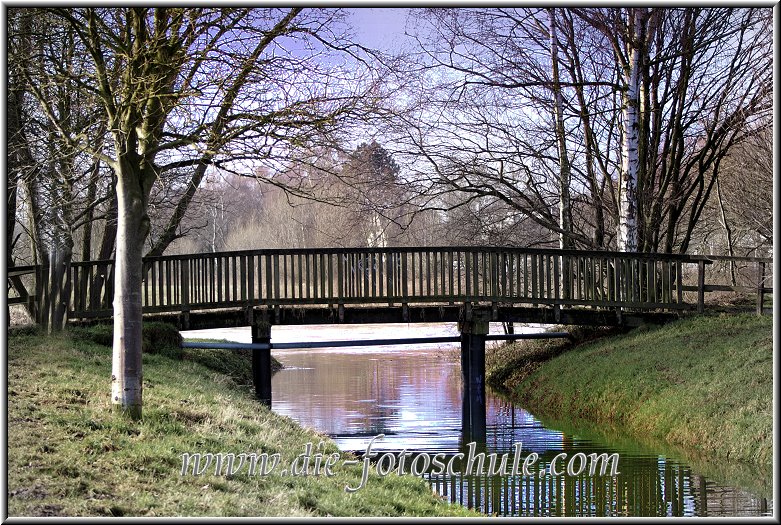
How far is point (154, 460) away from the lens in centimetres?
761

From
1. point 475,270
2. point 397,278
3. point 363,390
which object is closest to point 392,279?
point 397,278

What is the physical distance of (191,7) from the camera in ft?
28.7

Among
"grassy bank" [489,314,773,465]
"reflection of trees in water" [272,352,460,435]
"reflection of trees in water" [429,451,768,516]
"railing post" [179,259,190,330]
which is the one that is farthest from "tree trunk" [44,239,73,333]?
"grassy bank" [489,314,773,465]

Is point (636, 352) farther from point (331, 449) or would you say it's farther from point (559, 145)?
point (331, 449)

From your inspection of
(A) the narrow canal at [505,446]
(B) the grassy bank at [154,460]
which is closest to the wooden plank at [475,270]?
(A) the narrow canal at [505,446]

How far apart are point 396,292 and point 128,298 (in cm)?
901

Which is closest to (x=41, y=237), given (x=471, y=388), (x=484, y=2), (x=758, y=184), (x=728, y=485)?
(x=471, y=388)

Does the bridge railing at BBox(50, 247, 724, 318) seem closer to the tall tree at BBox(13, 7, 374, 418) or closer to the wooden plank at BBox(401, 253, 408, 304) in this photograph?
the wooden plank at BBox(401, 253, 408, 304)

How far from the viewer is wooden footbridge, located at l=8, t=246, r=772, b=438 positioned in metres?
17.1

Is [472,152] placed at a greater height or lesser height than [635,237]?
greater

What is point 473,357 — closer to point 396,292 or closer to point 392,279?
point 396,292

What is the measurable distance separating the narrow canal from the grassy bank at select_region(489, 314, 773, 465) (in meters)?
0.46

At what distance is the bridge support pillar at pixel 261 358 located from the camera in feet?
54.7

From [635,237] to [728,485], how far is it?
9.03m
